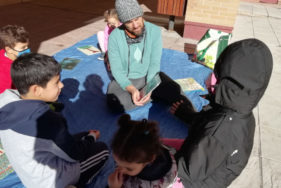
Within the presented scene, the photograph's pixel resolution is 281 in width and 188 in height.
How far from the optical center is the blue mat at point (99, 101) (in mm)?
2440

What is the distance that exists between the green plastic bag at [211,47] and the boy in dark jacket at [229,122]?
7.81 feet

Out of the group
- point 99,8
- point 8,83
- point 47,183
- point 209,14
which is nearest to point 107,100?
point 8,83

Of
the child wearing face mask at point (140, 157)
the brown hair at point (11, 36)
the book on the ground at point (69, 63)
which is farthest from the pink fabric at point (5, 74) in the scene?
the child wearing face mask at point (140, 157)

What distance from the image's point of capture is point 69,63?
3.75m

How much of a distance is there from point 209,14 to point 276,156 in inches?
153

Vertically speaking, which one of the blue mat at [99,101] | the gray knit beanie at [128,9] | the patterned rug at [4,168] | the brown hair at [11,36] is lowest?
the patterned rug at [4,168]

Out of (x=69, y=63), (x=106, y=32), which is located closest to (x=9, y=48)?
(x=69, y=63)

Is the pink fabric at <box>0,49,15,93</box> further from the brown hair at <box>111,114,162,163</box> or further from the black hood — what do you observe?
the black hood

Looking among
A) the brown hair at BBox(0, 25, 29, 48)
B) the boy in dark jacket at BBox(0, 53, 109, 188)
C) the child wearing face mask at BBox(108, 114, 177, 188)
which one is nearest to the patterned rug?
the boy in dark jacket at BBox(0, 53, 109, 188)

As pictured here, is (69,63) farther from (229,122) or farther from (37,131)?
(229,122)

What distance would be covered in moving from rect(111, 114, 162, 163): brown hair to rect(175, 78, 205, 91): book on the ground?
2.05m

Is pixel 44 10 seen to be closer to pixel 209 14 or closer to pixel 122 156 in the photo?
→ pixel 209 14

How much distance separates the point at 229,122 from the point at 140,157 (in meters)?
0.65

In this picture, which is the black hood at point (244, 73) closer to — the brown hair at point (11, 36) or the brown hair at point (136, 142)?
the brown hair at point (136, 142)
